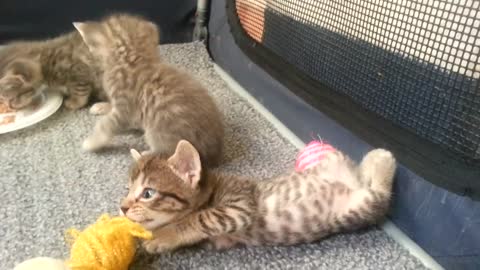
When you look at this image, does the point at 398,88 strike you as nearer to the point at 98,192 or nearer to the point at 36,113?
the point at 98,192

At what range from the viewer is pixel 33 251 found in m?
1.06

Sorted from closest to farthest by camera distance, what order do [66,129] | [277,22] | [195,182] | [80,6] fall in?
[195,182]
[277,22]
[66,129]
[80,6]

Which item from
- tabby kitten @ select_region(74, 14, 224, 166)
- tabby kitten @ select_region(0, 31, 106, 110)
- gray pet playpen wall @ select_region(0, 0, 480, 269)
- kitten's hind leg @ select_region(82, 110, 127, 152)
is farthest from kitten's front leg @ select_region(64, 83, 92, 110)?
gray pet playpen wall @ select_region(0, 0, 480, 269)

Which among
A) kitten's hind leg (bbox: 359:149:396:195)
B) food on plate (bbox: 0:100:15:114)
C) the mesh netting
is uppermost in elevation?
the mesh netting

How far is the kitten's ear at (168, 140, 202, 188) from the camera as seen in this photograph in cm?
103

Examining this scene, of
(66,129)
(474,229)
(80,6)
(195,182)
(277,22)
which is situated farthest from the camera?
(80,6)

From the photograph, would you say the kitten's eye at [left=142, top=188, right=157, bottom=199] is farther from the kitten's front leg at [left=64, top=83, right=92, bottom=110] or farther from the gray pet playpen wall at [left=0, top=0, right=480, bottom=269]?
the kitten's front leg at [left=64, top=83, right=92, bottom=110]

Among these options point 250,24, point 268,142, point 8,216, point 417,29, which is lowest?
point 8,216

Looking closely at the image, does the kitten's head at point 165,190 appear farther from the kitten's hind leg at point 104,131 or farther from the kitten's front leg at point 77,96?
the kitten's front leg at point 77,96

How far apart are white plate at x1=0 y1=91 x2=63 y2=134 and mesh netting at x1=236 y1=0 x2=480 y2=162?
2.40 feet

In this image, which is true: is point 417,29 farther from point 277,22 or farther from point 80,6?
point 80,6

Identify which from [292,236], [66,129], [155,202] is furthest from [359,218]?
[66,129]

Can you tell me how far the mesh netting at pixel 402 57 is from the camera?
0.90 m

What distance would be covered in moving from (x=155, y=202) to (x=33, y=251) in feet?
0.86
